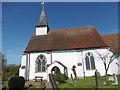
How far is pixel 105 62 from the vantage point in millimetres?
18344

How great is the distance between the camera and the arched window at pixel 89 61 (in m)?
19.0

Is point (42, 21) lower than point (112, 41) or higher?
higher

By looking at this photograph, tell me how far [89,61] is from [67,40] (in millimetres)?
6026

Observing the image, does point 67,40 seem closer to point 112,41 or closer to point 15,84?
point 112,41

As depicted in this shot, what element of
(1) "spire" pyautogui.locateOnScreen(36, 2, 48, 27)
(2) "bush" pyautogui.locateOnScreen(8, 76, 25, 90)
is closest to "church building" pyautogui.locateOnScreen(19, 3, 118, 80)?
(1) "spire" pyautogui.locateOnScreen(36, 2, 48, 27)

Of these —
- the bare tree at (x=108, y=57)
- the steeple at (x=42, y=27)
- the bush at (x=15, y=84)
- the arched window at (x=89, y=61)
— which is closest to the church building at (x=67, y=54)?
the arched window at (x=89, y=61)

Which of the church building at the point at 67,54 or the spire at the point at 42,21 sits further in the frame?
the spire at the point at 42,21

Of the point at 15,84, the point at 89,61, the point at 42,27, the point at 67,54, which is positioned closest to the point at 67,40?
the point at 67,54

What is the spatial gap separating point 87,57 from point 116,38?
876 cm

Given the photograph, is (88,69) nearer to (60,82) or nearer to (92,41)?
(92,41)

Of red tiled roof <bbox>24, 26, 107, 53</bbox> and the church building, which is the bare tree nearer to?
the church building

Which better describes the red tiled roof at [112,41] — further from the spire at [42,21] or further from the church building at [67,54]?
the spire at [42,21]

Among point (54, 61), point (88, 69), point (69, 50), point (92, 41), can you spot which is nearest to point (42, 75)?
point (54, 61)

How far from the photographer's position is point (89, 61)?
19.4 meters
